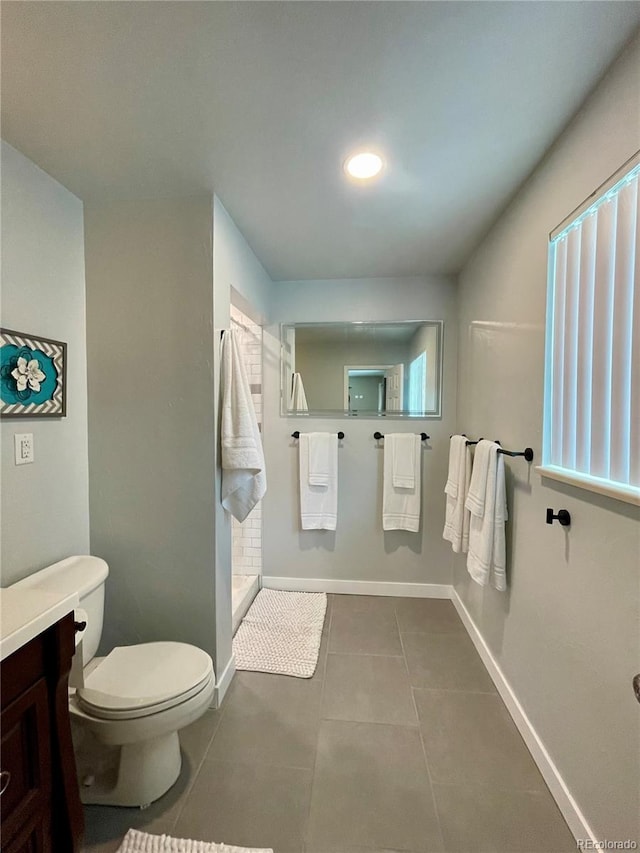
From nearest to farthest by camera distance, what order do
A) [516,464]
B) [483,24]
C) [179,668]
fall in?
[483,24] → [179,668] → [516,464]

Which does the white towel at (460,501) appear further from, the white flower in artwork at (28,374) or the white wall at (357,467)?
the white flower in artwork at (28,374)

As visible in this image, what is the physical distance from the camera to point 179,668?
1.33 m

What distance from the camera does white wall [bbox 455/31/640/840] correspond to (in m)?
0.97

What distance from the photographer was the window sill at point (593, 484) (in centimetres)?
92

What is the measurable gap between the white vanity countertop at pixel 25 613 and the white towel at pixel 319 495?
5.91 feet

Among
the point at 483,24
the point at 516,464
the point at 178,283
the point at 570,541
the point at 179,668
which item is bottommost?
the point at 179,668

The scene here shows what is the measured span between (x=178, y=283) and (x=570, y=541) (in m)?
1.92

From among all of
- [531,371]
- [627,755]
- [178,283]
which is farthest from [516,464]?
[178,283]

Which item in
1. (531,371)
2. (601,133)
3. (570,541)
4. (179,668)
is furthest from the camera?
(531,371)

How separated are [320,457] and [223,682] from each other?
1.47 metres

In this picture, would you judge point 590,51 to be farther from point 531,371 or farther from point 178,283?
point 178,283

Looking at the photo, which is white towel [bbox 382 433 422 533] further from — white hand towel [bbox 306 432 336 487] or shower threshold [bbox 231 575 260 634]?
shower threshold [bbox 231 575 260 634]

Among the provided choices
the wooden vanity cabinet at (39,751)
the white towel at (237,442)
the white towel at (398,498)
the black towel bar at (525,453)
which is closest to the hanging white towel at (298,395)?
the white towel at (398,498)

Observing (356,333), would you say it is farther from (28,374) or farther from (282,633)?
(282,633)
